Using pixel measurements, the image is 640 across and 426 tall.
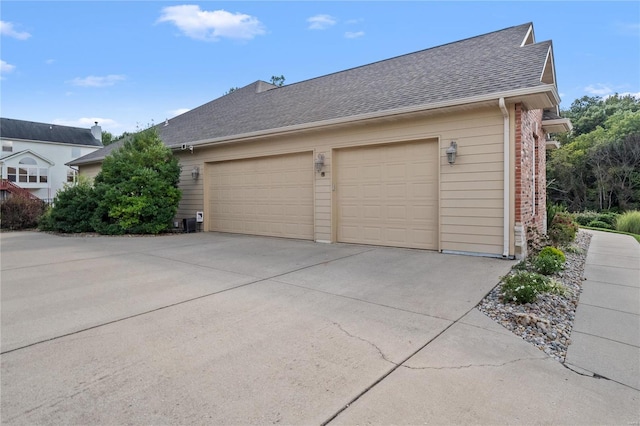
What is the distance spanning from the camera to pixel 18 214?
1219 cm

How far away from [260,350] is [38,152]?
34.7 metres

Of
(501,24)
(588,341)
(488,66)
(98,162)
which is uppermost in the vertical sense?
(501,24)

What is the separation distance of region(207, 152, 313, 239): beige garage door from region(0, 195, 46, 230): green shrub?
692 cm

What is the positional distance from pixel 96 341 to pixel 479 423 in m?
2.92

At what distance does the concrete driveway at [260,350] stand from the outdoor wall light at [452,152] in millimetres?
2210

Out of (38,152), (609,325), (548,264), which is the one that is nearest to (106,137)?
(38,152)

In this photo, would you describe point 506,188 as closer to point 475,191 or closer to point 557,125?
point 475,191

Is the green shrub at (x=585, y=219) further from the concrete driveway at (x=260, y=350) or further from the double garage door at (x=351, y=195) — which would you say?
the concrete driveway at (x=260, y=350)

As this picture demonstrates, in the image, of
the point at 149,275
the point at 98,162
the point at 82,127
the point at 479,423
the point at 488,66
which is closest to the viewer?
the point at 479,423

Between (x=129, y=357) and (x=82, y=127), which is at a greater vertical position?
(x=82, y=127)

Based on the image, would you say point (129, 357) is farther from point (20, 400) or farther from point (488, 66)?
point (488, 66)

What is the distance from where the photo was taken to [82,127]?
3281 cm

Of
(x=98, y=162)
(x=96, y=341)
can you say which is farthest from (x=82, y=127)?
(x=96, y=341)

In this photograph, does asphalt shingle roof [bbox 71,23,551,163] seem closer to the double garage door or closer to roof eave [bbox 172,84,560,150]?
roof eave [bbox 172,84,560,150]
